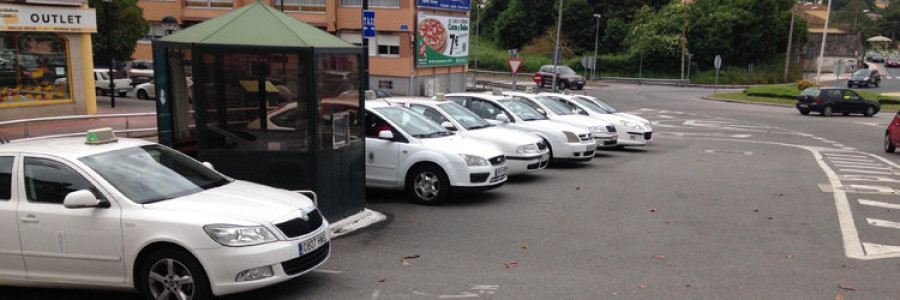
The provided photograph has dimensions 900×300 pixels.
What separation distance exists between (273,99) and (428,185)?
119 inches

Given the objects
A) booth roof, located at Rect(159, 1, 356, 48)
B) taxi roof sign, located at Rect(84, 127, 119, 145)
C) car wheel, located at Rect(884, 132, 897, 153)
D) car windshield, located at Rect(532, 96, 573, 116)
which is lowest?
car wheel, located at Rect(884, 132, 897, 153)

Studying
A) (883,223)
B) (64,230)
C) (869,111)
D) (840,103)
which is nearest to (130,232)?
(64,230)

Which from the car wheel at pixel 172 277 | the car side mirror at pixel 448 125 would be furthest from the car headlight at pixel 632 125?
the car wheel at pixel 172 277

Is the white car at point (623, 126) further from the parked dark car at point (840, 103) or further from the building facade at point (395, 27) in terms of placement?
the parked dark car at point (840, 103)

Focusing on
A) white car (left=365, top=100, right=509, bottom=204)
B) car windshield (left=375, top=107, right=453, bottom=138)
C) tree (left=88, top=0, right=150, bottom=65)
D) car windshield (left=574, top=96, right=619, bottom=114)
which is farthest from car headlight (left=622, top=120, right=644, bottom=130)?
tree (left=88, top=0, right=150, bottom=65)

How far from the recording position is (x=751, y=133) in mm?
24922

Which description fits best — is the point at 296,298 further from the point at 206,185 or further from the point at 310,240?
the point at 206,185

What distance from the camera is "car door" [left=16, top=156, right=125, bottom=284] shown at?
5.68 meters

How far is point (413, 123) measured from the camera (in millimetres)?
11398

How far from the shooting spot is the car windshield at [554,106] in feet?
58.1

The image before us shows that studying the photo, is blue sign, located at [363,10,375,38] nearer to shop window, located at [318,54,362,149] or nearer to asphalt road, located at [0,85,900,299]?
asphalt road, located at [0,85,900,299]

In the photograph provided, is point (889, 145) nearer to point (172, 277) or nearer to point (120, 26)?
point (172, 277)

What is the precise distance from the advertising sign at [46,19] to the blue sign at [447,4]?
16566mm

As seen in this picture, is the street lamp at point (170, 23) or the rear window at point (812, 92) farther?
the rear window at point (812, 92)
